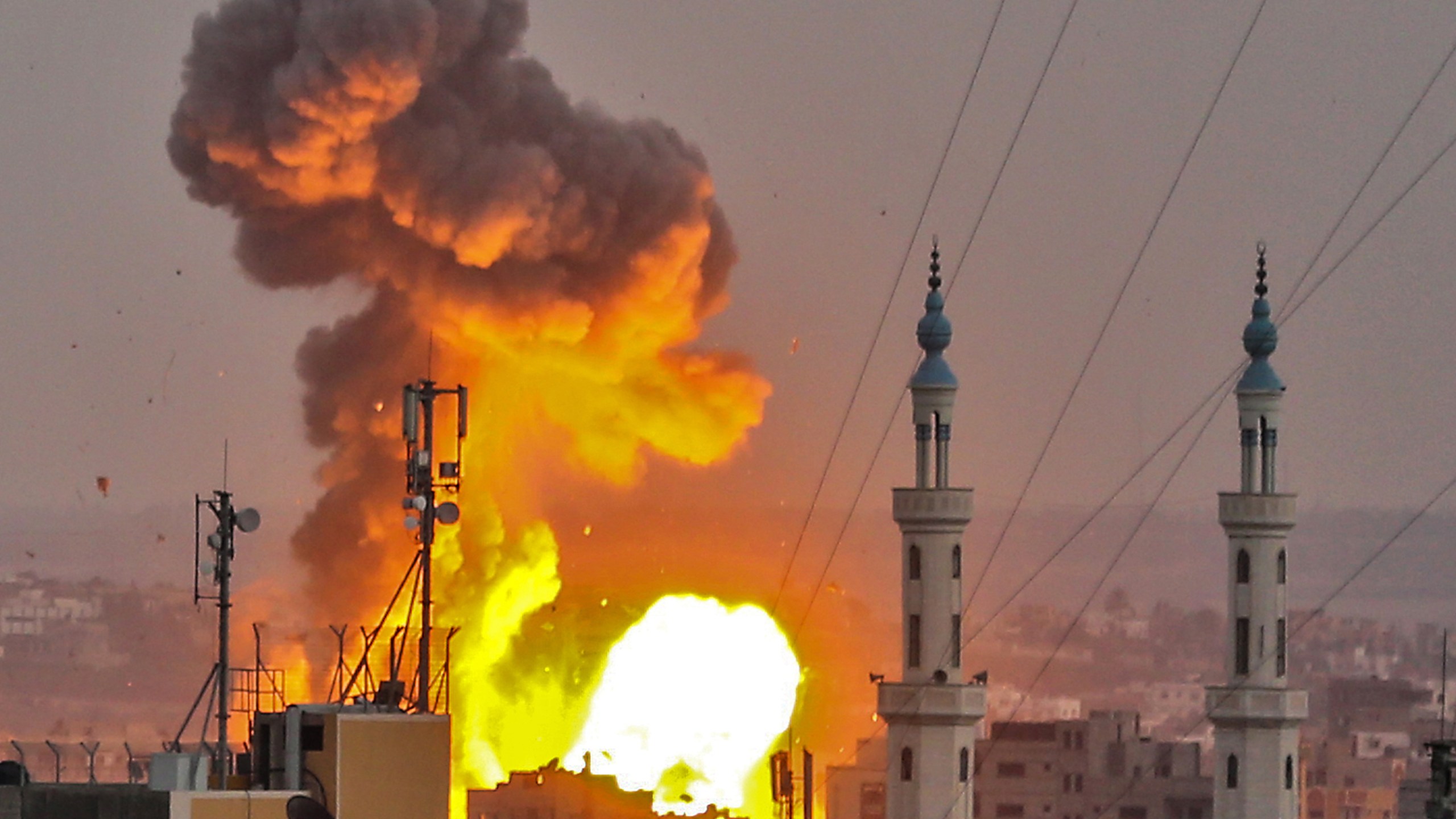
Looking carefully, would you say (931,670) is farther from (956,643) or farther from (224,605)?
(224,605)

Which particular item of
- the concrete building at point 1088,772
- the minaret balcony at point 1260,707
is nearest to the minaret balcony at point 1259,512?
the minaret balcony at point 1260,707

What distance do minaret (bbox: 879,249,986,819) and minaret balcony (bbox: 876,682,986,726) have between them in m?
0.01

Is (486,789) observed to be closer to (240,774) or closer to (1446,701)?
(240,774)

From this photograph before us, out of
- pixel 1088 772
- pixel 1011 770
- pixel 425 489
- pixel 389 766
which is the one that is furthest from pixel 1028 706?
pixel 389 766

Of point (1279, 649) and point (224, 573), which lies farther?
point (1279, 649)

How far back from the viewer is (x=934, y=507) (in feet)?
284

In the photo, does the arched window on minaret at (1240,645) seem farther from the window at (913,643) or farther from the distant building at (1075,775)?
the distant building at (1075,775)

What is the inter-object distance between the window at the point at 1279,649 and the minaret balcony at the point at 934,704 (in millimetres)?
6972

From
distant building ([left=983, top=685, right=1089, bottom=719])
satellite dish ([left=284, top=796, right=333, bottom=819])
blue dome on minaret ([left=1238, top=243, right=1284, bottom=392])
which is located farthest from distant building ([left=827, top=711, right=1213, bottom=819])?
satellite dish ([left=284, top=796, right=333, bottom=819])

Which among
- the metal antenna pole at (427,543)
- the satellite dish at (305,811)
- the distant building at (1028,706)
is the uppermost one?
the distant building at (1028,706)

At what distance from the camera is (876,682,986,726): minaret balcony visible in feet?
280

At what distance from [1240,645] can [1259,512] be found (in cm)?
317

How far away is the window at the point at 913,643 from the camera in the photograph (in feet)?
283

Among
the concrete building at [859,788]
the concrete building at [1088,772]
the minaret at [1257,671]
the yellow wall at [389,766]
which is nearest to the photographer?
the yellow wall at [389,766]
